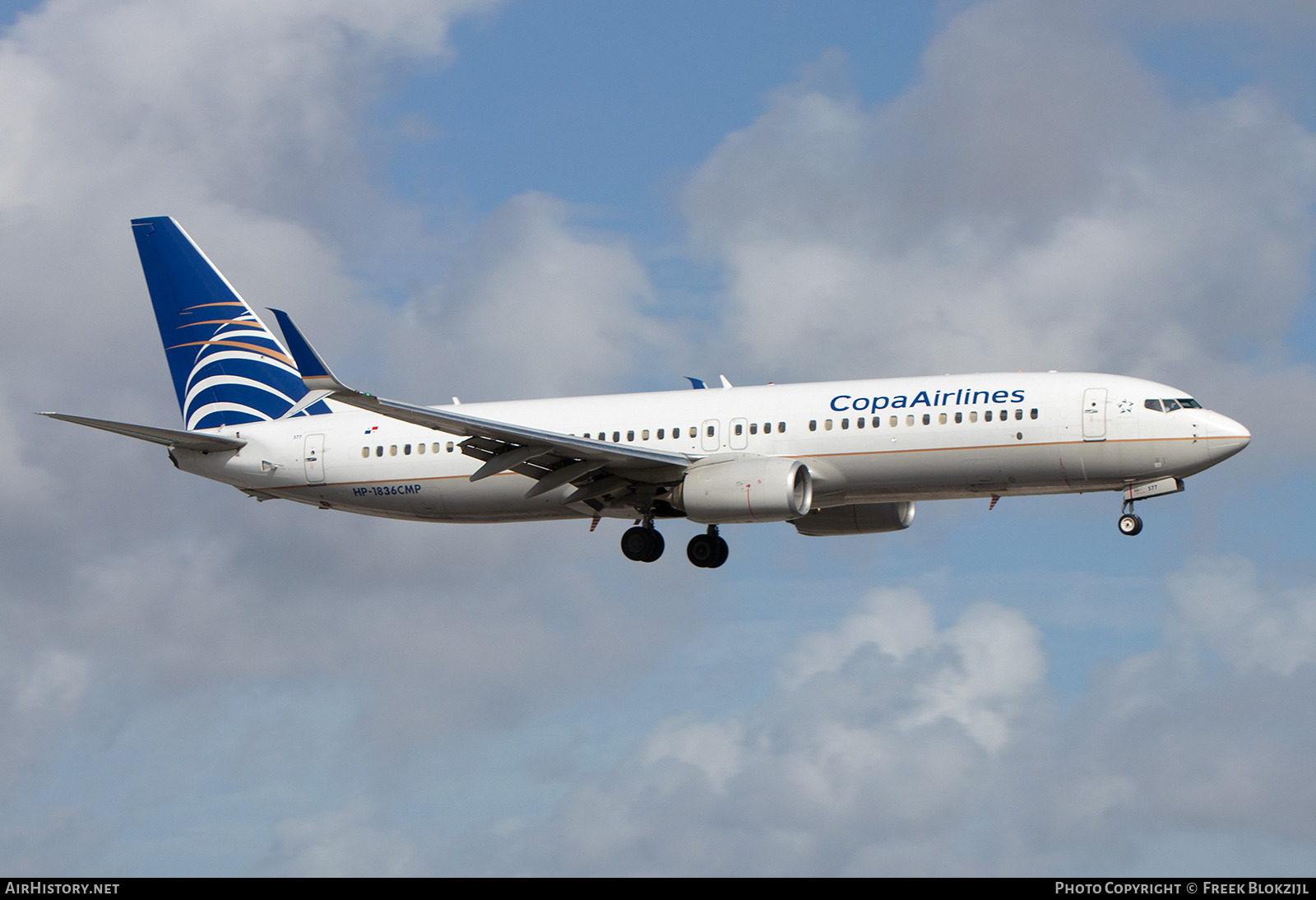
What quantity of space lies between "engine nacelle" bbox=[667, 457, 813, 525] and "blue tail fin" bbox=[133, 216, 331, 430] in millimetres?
14036

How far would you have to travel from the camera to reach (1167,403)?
37.6 metres

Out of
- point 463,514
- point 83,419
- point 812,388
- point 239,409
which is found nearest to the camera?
point 83,419

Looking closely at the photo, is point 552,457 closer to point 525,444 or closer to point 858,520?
point 525,444

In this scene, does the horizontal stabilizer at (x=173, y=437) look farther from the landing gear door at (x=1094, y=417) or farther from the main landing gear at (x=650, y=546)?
the landing gear door at (x=1094, y=417)

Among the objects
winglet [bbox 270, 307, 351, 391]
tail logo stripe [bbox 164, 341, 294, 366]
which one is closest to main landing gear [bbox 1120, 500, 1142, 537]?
winglet [bbox 270, 307, 351, 391]

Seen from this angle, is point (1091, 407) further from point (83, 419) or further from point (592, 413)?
point (83, 419)

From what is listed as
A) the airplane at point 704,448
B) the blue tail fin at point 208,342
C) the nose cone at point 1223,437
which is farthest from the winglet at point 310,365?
the nose cone at point 1223,437

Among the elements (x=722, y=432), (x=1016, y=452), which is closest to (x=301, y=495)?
(x=722, y=432)

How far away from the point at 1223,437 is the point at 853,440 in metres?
9.15

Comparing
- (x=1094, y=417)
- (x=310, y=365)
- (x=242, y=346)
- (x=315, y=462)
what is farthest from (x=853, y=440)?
(x=242, y=346)

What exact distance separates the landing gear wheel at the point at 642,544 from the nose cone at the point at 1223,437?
14.9 metres

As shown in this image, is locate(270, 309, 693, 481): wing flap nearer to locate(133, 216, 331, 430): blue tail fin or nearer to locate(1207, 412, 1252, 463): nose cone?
locate(133, 216, 331, 430): blue tail fin

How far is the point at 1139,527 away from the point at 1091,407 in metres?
3.39

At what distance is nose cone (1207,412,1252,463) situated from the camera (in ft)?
122
